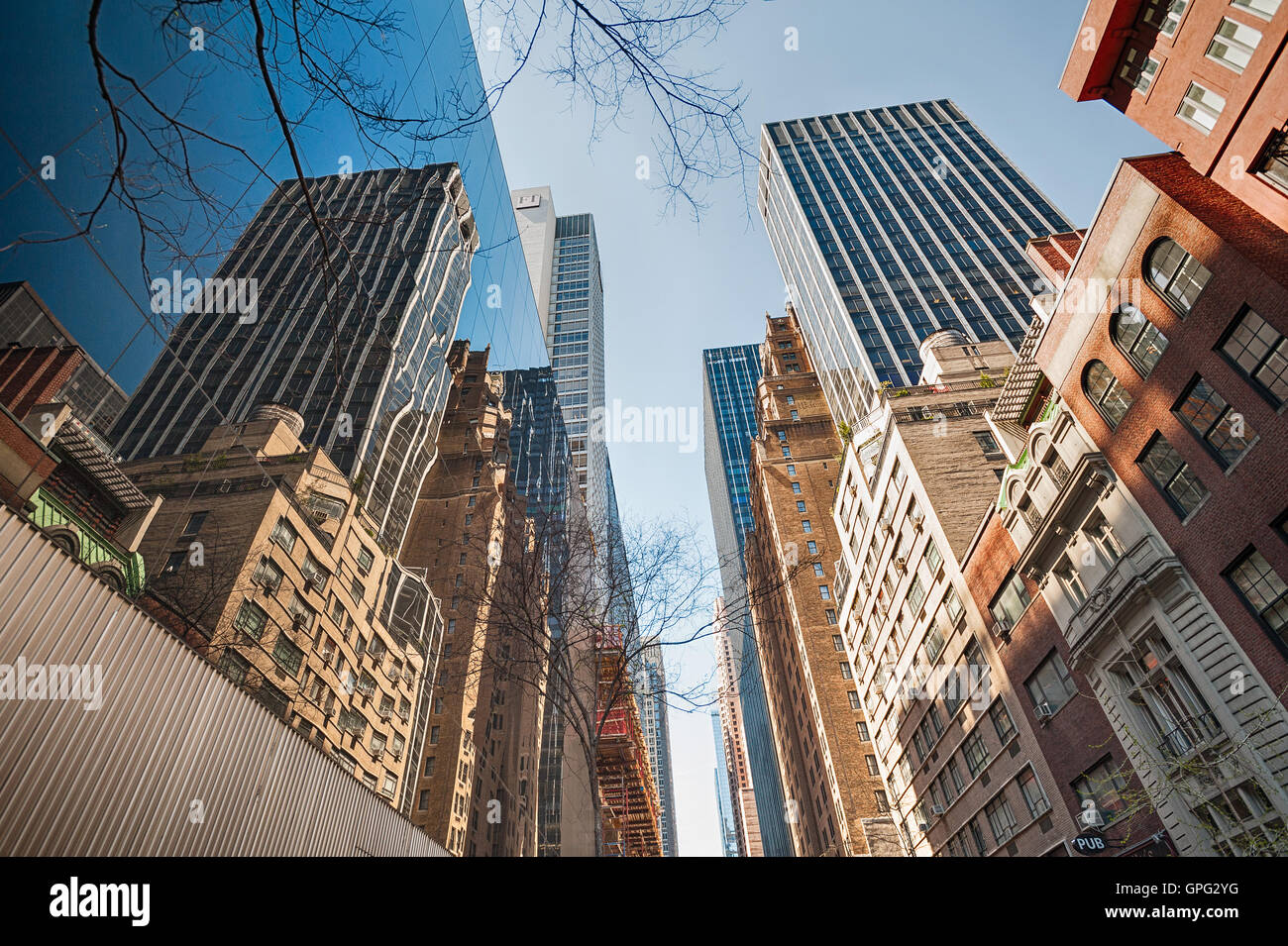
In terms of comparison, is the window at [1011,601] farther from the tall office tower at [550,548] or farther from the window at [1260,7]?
the window at [1260,7]

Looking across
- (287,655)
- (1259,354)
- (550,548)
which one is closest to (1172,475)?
(1259,354)

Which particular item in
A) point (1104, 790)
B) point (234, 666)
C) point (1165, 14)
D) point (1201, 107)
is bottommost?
point (234, 666)

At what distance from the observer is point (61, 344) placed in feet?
23.6

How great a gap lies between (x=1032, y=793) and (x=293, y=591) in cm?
3396

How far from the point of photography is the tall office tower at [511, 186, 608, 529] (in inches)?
4038

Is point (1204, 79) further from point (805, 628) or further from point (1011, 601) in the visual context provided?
point (805, 628)

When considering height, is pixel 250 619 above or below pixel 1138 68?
below

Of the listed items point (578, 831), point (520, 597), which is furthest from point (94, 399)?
point (578, 831)

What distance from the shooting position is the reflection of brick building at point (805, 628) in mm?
58219

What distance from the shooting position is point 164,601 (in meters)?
8.14

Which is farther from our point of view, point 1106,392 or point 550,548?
point 1106,392

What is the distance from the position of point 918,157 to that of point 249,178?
Answer: 13751cm

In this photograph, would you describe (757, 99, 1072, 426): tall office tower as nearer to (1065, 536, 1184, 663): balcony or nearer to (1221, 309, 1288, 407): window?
(1065, 536, 1184, 663): balcony

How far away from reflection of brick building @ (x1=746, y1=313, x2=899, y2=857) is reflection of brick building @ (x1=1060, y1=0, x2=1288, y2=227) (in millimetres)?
30417
